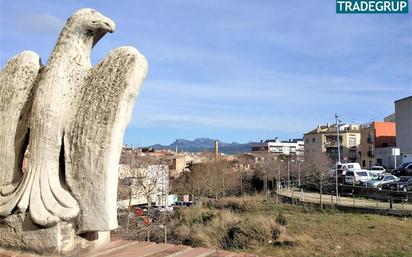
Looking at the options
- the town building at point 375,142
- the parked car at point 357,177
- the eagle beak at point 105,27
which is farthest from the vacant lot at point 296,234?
the town building at point 375,142

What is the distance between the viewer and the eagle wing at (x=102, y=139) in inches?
142

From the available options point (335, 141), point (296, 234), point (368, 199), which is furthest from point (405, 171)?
point (335, 141)

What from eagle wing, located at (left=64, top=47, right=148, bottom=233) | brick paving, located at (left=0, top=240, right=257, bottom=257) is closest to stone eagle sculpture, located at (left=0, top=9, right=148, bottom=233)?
eagle wing, located at (left=64, top=47, right=148, bottom=233)

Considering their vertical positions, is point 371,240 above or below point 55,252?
below

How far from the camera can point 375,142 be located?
54406 millimetres

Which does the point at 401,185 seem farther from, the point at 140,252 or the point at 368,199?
the point at 140,252

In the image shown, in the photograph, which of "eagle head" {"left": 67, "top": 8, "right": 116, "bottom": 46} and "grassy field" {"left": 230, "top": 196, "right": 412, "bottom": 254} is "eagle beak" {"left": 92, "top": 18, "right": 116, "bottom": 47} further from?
"grassy field" {"left": 230, "top": 196, "right": 412, "bottom": 254}

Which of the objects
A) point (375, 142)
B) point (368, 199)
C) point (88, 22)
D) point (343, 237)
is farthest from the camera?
point (375, 142)

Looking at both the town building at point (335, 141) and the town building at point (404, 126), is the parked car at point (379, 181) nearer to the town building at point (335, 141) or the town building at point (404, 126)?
the town building at point (404, 126)

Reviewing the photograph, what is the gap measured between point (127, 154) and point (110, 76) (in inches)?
966

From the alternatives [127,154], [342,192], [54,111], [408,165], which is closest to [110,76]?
[54,111]

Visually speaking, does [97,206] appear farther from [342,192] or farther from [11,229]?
[342,192]

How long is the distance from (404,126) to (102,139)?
4623 centimetres

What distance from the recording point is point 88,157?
3.63 metres
